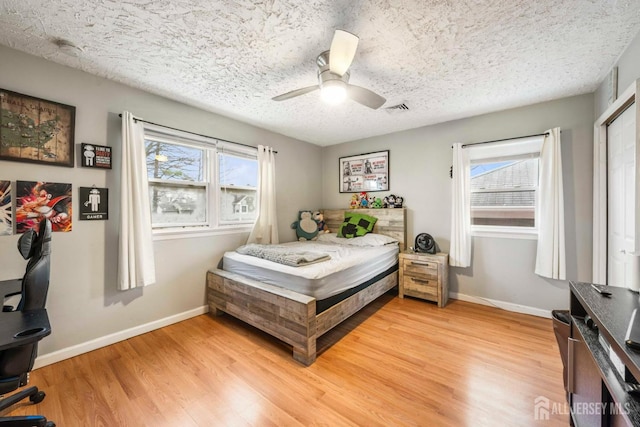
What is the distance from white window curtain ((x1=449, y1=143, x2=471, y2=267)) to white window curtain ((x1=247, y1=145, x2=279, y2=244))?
7.88ft

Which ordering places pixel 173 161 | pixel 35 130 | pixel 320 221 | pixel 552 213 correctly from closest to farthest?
pixel 35 130, pixel 552 213, pixel 173 161, pixel 320 221

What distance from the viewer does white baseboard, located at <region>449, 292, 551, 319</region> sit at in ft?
9.09

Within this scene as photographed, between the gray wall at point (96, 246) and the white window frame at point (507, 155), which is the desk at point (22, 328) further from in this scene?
the white window frame at point (507, 155)

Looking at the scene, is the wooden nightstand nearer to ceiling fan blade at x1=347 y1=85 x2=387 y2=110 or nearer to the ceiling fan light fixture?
ceiling fan blade at x1=347 y1=85 x2=387 y2=110

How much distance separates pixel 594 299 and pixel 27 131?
378 centimetres

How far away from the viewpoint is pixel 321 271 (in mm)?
2131

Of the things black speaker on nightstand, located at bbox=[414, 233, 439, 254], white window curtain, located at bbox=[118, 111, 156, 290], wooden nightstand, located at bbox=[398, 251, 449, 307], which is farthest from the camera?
black speaker on nightstand, located at bbox=[414, 233, 439, 254]

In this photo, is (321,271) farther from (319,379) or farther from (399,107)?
(399,107)

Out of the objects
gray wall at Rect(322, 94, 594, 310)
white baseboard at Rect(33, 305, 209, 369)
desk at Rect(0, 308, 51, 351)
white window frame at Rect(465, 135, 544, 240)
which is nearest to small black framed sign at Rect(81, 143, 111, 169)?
desk at Rect(0, 308, 51, 351)

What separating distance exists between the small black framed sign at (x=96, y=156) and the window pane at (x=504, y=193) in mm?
4054

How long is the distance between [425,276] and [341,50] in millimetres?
2730

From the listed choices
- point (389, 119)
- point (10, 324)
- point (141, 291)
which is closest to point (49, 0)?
point (10, 324)

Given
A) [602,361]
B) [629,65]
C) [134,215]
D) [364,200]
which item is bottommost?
[602,361]

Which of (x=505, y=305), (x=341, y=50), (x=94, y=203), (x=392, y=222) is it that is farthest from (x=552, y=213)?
(x=94, y=203)
